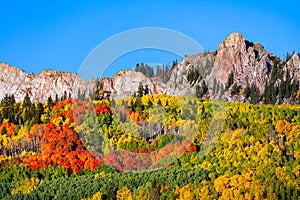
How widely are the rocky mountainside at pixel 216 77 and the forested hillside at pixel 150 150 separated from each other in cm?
2437

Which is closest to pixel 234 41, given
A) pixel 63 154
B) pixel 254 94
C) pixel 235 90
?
pixel 235 90

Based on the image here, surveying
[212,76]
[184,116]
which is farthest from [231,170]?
[212,76]

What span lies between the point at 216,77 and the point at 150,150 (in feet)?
234

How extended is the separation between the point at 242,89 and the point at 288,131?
209ft

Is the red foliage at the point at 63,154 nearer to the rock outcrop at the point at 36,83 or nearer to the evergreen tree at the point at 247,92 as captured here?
the evergreen tree at the point at 247,92

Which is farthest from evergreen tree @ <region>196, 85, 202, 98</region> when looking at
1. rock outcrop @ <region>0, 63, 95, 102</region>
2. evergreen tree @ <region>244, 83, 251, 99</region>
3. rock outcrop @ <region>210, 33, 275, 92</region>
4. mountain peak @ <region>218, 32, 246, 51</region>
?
rock outcrop @ <region>0, 63, 95, 102</region>

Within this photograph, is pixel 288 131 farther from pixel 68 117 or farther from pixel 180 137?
pixel 68 117

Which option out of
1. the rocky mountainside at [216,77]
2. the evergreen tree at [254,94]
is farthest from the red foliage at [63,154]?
the evergreen tree at [254,94]

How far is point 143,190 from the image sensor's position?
241 feet

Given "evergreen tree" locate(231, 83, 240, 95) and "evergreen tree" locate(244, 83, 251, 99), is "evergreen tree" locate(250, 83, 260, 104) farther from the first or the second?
"evergreen tree" locate(231, 83, 240, 95)

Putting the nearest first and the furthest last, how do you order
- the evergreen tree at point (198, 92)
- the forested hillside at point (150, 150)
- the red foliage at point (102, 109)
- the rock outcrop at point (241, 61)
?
1. the forested hillside at point (150, 150)
2. the red foliage at point (102, 109)
3. the evergreen tree at point (198, 92)
4. the rock outcrop at point (241, 61)

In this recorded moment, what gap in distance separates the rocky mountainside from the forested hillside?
79.9ft

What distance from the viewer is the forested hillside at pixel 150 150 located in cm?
7388

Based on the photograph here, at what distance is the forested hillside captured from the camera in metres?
73.9
